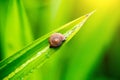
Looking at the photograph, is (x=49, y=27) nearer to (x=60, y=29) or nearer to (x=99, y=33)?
(x=60, y=29)

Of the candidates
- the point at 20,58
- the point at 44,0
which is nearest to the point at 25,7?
the point at 44,0

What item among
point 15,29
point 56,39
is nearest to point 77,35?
point 56,39

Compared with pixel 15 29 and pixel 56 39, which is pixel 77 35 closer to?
pixel 56 39
